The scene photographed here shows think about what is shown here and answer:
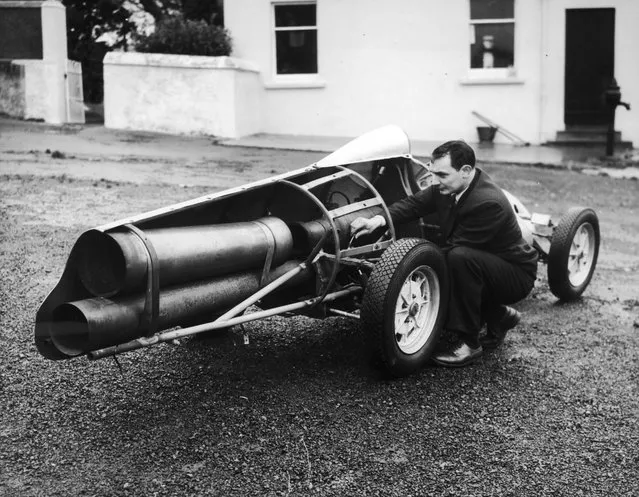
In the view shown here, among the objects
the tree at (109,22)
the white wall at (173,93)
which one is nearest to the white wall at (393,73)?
the white wall at (173,93)

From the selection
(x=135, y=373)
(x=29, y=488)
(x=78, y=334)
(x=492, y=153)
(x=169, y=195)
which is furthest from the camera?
(x=492, y=153)

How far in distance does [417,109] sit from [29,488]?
14.9m

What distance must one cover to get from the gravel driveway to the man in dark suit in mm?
317

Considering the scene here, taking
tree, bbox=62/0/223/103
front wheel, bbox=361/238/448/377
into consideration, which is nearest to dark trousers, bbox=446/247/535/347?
front wheel, bbox=361/238/448/377

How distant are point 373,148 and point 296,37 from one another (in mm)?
13036

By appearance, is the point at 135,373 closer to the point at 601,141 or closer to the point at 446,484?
the point at 446,484

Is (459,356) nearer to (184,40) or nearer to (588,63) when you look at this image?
(184,40)

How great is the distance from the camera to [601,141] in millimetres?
17250

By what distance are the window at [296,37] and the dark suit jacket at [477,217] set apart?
13226mm

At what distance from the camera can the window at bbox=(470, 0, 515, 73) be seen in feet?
57.3

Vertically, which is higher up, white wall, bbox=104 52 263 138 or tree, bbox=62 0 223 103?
tree, bbox=62 0 223 103

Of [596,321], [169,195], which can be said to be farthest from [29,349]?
[169,195]

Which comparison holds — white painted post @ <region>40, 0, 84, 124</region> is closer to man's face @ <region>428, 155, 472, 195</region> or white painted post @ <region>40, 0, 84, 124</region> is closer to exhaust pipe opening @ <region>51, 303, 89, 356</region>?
man's face @ <region>428, 155, 472, 195</region>

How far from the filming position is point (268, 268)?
471 centimetres
